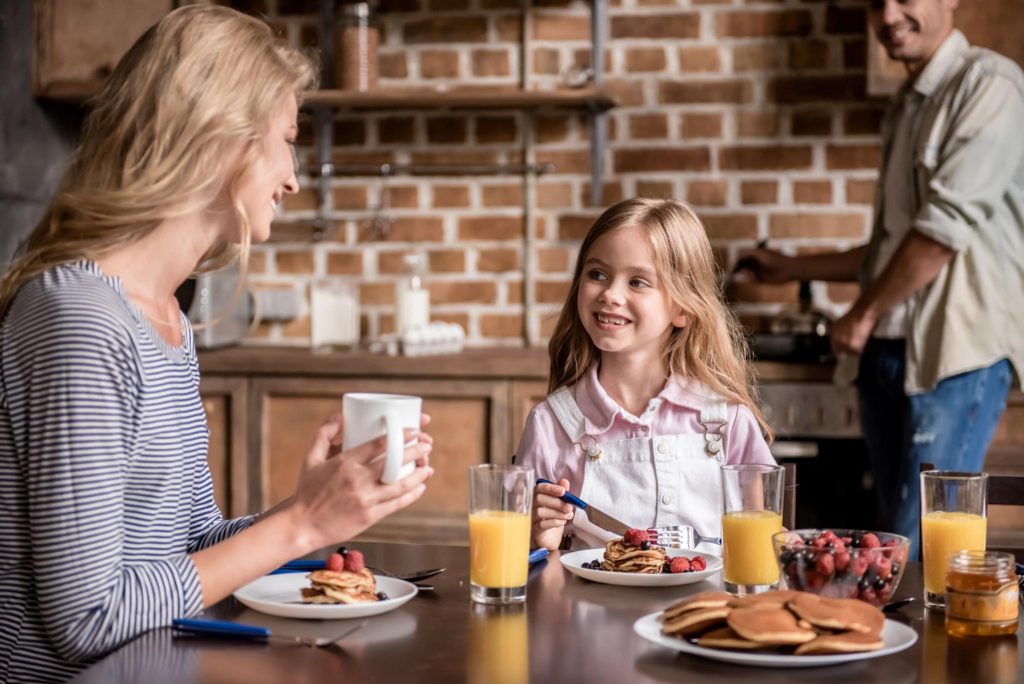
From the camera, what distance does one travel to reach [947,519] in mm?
1300

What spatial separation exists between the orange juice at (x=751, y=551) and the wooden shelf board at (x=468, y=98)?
2.10m

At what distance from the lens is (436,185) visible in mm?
3574

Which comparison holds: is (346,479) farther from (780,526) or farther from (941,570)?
(941,570)

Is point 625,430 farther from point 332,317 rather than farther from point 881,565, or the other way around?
point 332,317

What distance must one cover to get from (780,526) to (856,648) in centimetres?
29

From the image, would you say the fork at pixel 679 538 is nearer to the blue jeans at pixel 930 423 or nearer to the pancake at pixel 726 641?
the pancake at pixel 726 641

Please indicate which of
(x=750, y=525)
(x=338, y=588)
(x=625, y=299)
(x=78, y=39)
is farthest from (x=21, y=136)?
(x=750, y=525)

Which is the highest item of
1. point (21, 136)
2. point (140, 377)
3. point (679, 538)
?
point (21, 136)

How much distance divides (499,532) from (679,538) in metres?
0.52

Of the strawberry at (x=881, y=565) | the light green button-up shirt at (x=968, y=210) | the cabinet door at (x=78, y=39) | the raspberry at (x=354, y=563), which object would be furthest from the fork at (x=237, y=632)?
the cabinet door at (x=78, y=39)

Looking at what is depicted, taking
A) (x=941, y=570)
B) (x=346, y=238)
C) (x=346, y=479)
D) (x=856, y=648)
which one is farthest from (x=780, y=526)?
(x=346, y=238)

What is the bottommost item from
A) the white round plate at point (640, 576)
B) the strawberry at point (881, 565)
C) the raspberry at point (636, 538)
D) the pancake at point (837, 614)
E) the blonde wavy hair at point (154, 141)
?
the white round plate at point (640, 576)

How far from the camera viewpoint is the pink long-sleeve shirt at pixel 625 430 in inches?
76.8

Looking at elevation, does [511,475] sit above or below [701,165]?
below
